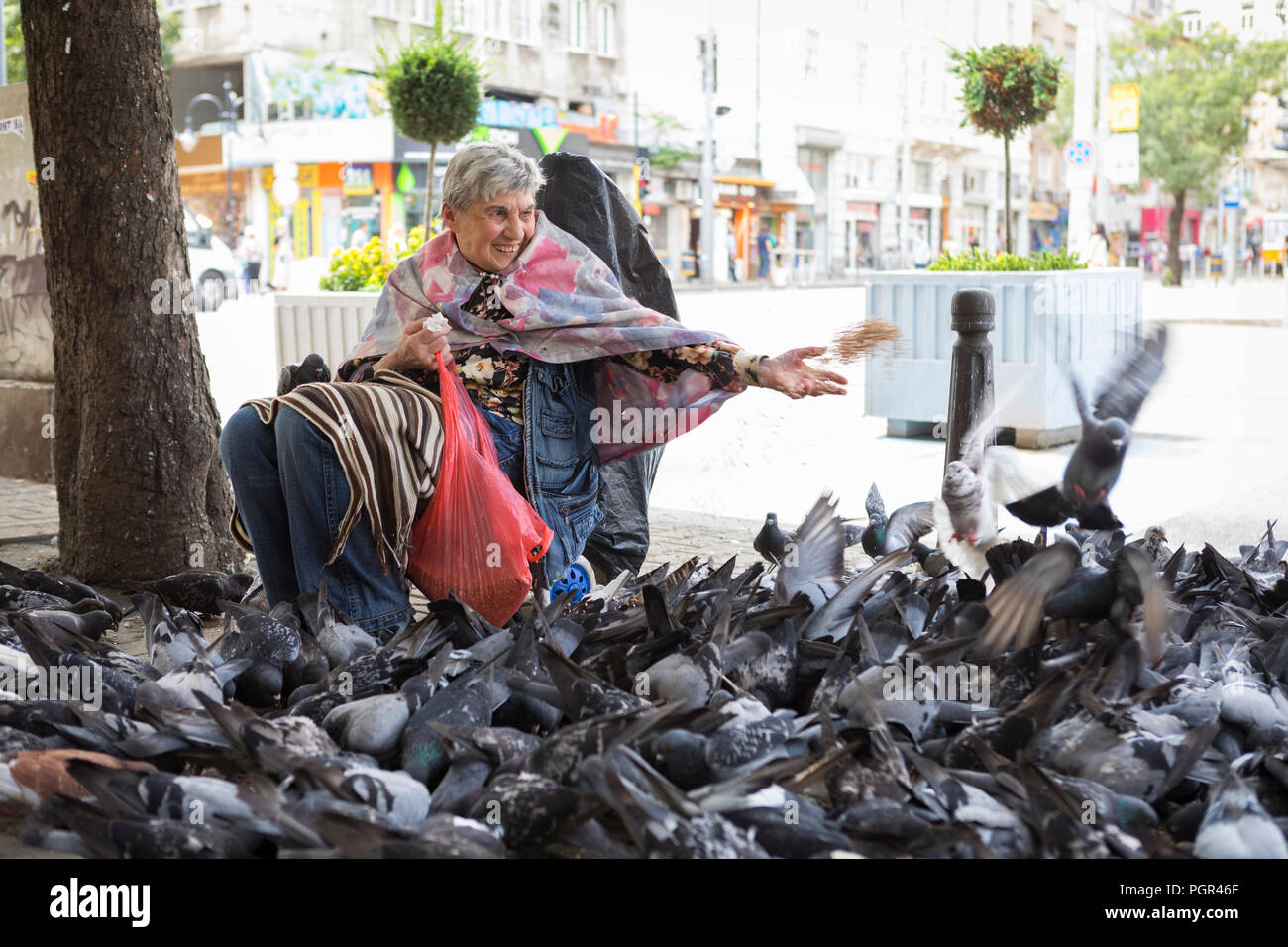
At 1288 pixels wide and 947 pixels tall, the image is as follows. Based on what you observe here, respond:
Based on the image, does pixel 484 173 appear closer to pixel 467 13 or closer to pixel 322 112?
pixel 322 112

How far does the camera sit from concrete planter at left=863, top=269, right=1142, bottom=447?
8633mm

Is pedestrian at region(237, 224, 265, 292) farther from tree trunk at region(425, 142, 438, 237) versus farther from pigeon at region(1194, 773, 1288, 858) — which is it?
pigeon at region(1194, 773, 1288, 858)

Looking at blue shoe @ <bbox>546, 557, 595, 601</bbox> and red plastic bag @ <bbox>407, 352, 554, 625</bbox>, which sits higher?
red plastic bag @ <bbox>407, 352, 554, 625</bbox>

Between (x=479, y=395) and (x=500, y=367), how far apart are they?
0.34ft

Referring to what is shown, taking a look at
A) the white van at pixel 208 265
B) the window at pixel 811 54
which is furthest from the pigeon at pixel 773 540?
the window at pixel 811 54

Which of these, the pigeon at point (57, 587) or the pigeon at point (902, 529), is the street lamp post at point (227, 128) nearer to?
the pigeon at point (57, 587)

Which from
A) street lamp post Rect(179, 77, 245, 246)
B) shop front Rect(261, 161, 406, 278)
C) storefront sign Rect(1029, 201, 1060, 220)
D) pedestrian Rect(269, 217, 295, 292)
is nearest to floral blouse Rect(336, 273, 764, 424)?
pedestrian Rect(269, 217, 295, 292)

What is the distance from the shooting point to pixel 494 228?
3.79 m

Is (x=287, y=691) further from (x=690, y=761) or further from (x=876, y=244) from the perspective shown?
(x=876, y=244)

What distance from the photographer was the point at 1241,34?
3772 centimetres

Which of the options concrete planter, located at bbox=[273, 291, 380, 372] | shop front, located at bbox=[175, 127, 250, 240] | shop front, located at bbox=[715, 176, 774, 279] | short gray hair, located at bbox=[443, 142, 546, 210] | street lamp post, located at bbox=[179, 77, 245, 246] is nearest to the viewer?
short gray hair, located at bbox=[443, 142, 546, 210]
